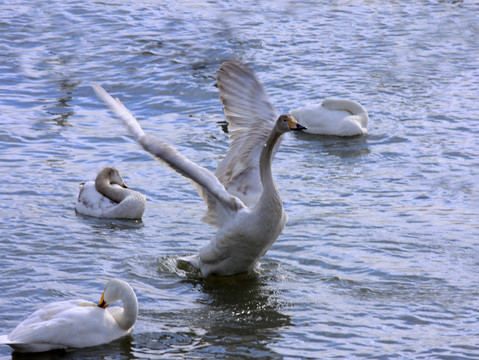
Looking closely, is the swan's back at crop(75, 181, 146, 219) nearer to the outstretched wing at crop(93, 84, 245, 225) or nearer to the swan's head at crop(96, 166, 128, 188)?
the swan's head at crop(96, 166, 128, 188)

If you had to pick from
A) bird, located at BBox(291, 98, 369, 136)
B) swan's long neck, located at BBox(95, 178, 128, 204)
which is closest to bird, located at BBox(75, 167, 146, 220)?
swan's long neck, located at BBox(95, 178, 128, 204)

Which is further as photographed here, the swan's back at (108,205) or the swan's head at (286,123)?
the swan's back at (108,205)

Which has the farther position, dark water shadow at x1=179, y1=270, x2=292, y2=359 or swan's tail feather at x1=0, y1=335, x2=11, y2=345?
dark water shadow at x1=179, y1=270, x2=292, y2=359

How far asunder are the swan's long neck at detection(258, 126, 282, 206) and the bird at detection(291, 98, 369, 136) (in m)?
5.24

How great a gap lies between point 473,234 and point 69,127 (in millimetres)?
6949

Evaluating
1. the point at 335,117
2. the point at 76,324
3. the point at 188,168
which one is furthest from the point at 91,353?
the point at 335,117

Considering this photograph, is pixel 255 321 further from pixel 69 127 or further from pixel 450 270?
pixel 69 127

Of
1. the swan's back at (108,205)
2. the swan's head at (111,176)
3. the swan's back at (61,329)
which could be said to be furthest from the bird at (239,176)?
the swan's head at (111,176)

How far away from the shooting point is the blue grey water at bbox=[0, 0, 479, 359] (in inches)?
293

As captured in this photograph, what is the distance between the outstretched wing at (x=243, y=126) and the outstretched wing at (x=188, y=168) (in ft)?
2.16

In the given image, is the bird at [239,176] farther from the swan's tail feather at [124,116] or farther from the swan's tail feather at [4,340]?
the swan's tail feather at [4,340]

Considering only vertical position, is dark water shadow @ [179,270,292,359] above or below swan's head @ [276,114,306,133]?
below

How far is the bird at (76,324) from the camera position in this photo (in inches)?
260

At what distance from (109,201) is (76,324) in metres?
3.89
